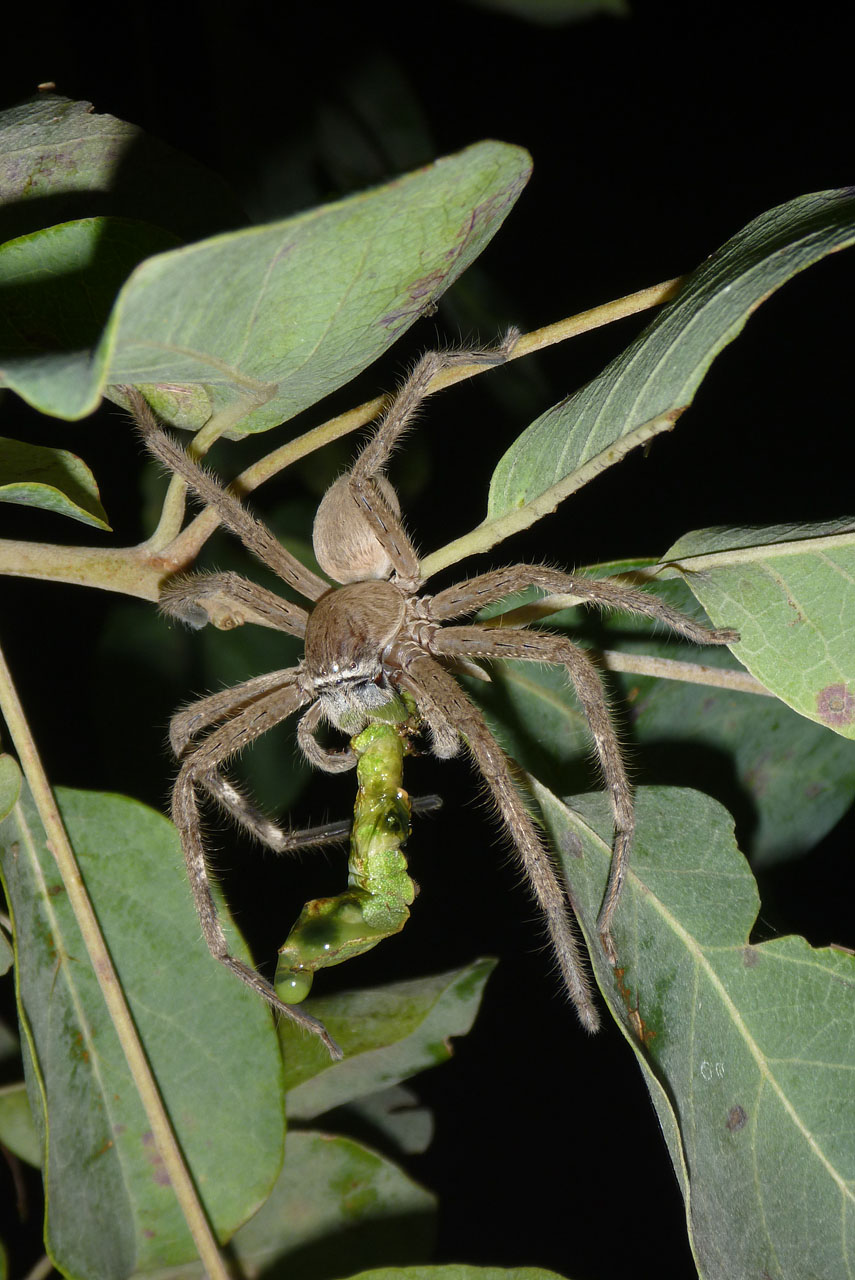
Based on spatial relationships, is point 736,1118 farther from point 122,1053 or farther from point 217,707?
point 217,707

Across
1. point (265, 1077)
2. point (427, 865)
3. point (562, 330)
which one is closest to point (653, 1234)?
point (427, 865)

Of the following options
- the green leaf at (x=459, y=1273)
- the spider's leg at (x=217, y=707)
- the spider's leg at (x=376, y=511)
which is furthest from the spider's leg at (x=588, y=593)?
the green leaf at (x=459, y=1273)

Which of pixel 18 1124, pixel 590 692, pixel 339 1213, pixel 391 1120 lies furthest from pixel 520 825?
pixel 18 1124

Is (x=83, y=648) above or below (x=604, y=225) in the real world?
below

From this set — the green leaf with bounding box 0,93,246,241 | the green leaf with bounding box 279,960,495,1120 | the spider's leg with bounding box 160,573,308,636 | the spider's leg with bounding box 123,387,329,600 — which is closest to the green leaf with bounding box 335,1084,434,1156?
the green leaf with bounding box 279,960,495,1120

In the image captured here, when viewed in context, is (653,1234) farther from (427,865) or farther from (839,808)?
(839,808)

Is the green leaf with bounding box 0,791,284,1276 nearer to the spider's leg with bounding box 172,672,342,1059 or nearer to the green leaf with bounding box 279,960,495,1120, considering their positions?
→ the spider's leg with bounding box 172,672,342,1059
